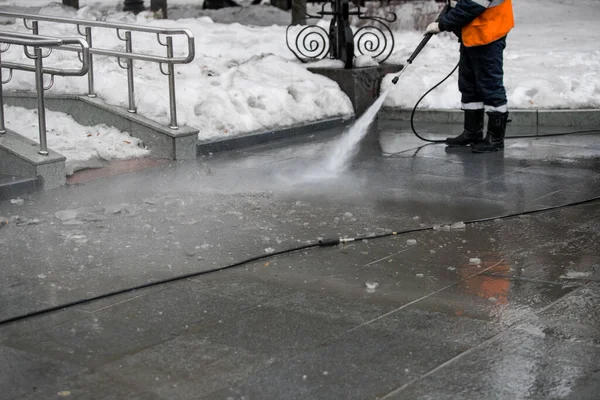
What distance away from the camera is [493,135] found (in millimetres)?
9102

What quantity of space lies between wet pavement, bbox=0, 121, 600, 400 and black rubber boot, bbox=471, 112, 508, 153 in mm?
821

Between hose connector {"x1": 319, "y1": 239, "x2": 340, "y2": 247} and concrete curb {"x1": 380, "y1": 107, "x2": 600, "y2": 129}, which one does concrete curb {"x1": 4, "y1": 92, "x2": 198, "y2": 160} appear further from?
hose connector {"x1": 319, "y1": 239, "x2": 340, "y2": 247}

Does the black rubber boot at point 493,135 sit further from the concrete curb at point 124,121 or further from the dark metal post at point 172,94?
the dark metal post at point 172,94

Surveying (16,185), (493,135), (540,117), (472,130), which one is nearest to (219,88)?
(472,130)

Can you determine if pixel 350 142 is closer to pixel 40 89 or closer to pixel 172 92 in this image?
pixel 172 92

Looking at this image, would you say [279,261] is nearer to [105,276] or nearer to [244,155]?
[105,276]

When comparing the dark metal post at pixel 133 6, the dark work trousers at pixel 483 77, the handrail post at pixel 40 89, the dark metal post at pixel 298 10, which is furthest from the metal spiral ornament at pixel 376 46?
the dark metal post at pixel 133 6

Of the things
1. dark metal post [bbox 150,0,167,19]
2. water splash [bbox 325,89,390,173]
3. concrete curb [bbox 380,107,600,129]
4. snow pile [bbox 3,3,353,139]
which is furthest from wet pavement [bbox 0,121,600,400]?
dark metal post [bbox 150,0,167,19]

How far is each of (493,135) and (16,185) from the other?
456 cm

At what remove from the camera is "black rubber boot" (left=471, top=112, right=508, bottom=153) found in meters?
9.02

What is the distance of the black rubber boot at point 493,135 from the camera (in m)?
9.02

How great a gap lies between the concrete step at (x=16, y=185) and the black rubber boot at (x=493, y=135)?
4.17 metres

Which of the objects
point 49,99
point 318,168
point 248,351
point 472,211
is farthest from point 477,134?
point 248,351

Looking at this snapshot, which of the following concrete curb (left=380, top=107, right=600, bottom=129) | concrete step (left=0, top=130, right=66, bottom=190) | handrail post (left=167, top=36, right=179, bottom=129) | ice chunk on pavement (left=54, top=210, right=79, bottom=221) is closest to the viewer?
ice chunk on pavement (left=54, top=210, right=79, bottom=221)
